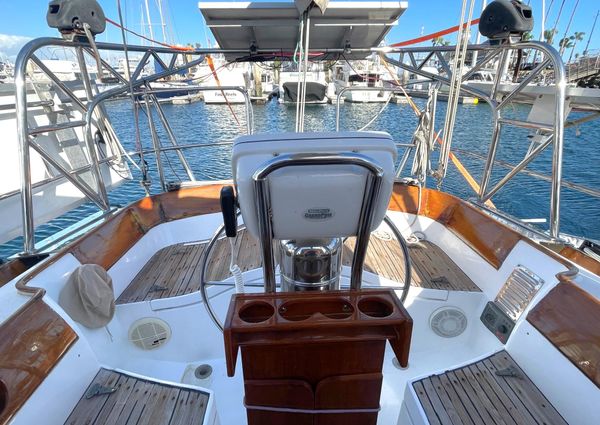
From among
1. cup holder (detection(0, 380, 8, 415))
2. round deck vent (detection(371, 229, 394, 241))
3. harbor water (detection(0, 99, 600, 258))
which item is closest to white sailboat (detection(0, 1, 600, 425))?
cup holder (detection(0, 380, 8, 415))

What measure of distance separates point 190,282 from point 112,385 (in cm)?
85

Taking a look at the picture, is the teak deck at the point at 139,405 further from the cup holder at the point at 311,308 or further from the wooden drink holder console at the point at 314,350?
the cup holder at the point at 311,308

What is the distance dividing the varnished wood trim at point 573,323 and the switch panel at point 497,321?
0.18m

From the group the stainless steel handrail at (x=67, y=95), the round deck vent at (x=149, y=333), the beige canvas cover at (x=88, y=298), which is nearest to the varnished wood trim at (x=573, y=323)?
A: the round deck vent at (x=149, y=333)

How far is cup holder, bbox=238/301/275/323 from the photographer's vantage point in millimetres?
1066

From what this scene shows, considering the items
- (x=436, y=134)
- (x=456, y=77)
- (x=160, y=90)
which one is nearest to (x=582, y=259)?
(x=456, y=77)

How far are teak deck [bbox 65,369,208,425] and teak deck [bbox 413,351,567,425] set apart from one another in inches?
35.5

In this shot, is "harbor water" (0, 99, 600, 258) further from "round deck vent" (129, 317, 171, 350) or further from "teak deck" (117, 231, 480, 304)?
"round deck vent" (129, 317, 171, 350)

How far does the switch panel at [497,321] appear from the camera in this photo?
1672 mm

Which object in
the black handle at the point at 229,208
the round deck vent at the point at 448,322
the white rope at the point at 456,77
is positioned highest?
the white rope at the point at 456,77

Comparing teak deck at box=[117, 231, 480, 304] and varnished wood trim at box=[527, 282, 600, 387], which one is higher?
varnished wood trim at box=[527, 282, 600, 387]

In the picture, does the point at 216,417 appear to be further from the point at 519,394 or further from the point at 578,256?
the point at 578,256

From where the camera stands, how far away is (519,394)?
1.34 m

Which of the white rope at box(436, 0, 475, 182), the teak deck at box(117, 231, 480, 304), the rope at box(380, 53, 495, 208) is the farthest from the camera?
the rope at box(380, 53, 495, 208)
